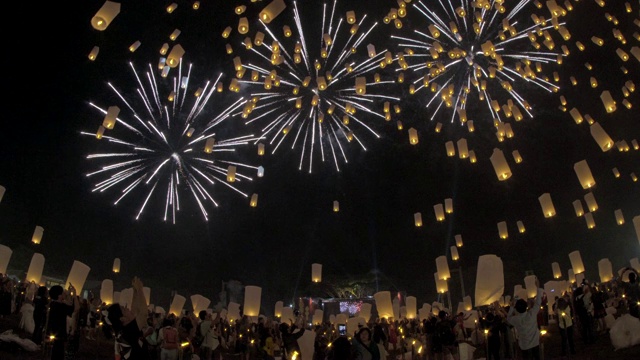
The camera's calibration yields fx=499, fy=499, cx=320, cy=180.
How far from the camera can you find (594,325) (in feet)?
41.2

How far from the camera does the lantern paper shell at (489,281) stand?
9.54 meters

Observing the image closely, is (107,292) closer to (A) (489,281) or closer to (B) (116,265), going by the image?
(B) (116,265)

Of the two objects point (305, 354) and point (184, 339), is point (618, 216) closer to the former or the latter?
point (305, 354)

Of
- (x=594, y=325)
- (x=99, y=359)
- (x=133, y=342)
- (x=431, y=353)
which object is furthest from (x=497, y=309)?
(x=99, y=359)

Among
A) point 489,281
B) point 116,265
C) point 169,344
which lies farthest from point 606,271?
point 116,265

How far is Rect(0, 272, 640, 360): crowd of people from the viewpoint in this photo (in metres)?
6.07

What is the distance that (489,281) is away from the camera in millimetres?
9602

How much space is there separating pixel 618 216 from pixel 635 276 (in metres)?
12.3

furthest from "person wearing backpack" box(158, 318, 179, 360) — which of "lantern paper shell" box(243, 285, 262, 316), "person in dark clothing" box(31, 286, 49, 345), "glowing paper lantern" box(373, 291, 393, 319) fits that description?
"glowing paper lantern" box(373, 291, 393, 319)

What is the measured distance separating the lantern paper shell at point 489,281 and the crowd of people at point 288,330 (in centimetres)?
45

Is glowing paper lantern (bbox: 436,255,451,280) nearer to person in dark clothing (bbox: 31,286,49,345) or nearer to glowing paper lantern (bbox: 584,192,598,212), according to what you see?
glowing paper lantern (bbox: 584,192,598,212)

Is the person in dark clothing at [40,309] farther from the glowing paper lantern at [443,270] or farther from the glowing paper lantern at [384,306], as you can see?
the glowing paper lantern at [443,270]

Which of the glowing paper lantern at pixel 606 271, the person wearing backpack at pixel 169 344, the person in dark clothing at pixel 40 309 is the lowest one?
the person wearing backpack at pixel 169 344

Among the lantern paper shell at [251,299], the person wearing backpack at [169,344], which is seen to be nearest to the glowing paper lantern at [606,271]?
the lantern paper shell at [251,299]
